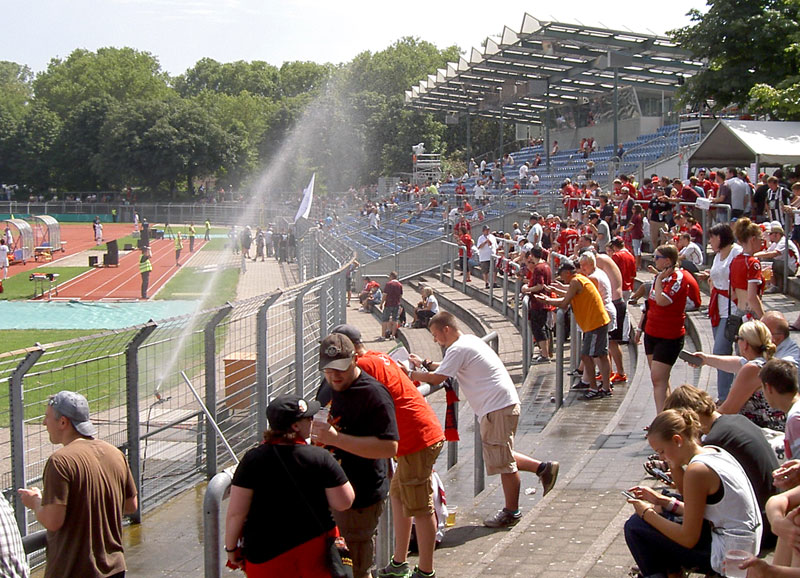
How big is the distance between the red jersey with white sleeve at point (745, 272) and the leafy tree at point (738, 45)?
17.4 metres

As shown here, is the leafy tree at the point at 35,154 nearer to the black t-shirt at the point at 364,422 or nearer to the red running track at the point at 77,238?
the red running track at the point at 77,238

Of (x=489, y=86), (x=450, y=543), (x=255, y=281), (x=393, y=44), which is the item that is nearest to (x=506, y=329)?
(x=450, y=543)

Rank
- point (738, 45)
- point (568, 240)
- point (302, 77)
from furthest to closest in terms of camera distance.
Answer: 1. point (302, 77)
2. point (738, 45)
3. point (568, 240)

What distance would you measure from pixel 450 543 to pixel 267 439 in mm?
2887

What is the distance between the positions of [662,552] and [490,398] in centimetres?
222

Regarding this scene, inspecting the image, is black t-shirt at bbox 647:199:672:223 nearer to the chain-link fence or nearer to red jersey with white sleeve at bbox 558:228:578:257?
red jersey with white sleeve at bbox 558:228:578:257

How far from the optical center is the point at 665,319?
8609 millimetres

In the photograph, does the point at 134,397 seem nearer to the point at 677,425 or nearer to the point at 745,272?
the point at 677,425

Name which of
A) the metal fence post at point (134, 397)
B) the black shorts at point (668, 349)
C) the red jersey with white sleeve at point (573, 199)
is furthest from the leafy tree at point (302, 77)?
the metal fence post at point (134, 397)

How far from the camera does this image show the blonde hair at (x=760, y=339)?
6195mm

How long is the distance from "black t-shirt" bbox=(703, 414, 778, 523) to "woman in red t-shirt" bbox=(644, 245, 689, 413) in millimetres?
3541

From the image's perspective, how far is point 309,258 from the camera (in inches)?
971

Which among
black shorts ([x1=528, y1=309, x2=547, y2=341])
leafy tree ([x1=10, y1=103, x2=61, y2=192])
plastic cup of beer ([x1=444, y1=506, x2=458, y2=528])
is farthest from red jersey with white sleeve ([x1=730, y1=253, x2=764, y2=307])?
leafy tree ([x1=10, y1=103, x2=61, y2=192])

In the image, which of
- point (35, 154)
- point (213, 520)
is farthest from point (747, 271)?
point (35, 154)
